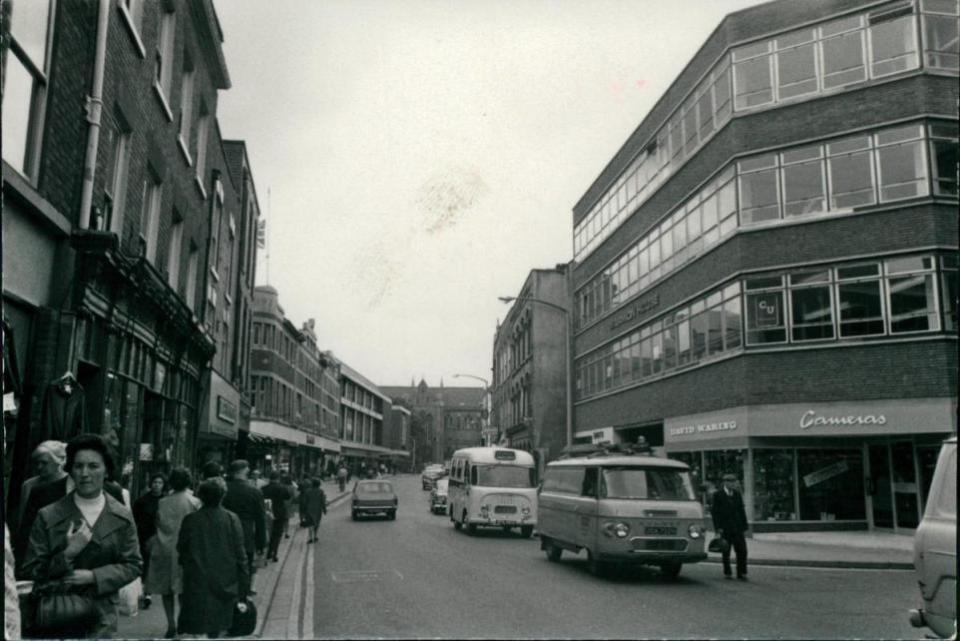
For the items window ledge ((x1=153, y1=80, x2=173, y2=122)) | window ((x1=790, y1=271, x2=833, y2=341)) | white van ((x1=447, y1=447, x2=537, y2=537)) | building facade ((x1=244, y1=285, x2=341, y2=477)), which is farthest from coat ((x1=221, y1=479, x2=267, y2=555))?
building facade ((x1=244, y1=285, x2=341, y2=477))

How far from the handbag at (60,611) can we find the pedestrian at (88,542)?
0.08 feet

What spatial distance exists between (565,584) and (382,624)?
4018 mm

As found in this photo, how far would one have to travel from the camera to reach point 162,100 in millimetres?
13898

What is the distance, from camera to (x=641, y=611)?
9875 mm

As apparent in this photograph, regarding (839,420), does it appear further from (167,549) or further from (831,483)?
(167,549)

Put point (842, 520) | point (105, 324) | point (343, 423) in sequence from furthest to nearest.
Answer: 1. point (343, 423)
2. point (842, 520)
3. point (105, 324)

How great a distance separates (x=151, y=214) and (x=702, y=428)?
1711cm

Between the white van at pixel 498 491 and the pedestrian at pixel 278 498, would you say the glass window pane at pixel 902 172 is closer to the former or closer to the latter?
the white van at pixel 498 491

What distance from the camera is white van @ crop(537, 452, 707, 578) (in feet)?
42.5

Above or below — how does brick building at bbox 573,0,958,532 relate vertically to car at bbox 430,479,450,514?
above

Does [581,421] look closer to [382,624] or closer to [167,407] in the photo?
[167,407]

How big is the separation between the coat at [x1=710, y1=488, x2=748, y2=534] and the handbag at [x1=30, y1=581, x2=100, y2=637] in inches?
436

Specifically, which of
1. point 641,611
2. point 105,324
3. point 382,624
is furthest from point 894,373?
point 105,324

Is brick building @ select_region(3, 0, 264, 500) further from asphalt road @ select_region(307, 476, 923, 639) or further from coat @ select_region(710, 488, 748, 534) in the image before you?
coat @ select_region(710, 488, 748, 534)
